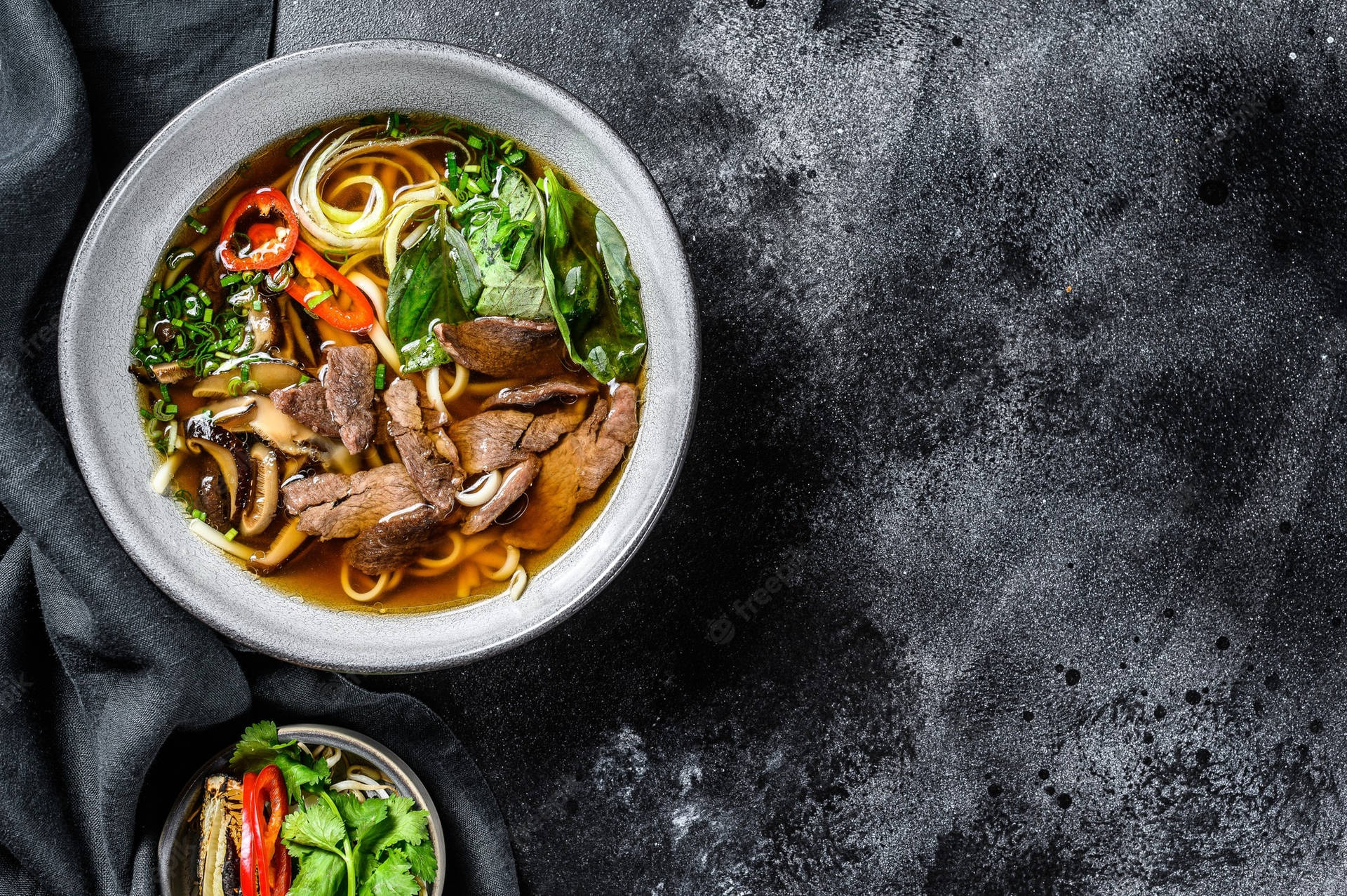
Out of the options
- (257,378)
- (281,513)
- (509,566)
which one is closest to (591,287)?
(509,566)

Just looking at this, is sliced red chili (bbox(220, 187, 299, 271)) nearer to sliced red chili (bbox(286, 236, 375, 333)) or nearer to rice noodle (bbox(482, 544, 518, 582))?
sliced red chili (bbox(286, 236, 375, 333))

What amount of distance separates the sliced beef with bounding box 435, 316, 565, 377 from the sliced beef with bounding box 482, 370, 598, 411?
3 cm

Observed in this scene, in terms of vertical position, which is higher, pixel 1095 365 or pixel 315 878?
pixel 1095 365

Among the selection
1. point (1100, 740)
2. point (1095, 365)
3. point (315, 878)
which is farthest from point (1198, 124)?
point (315, 878)

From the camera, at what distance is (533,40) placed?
102 inches

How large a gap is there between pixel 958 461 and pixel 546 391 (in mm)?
1170

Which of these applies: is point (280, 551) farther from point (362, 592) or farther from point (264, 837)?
point (264, 837)

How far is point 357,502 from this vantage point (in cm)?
229

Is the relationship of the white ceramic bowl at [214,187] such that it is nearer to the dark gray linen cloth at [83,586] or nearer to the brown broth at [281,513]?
the brown broth at [281,513]

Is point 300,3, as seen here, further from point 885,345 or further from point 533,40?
point 885,345

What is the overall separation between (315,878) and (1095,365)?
2463 millimetres

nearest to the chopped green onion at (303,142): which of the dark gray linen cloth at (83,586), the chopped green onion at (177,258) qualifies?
the chopped green onion at (177,258)

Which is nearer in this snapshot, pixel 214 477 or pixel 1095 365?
pixel 214 477

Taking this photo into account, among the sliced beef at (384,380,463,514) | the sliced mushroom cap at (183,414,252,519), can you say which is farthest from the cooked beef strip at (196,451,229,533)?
the sliced beef at (384,380,463,514)
